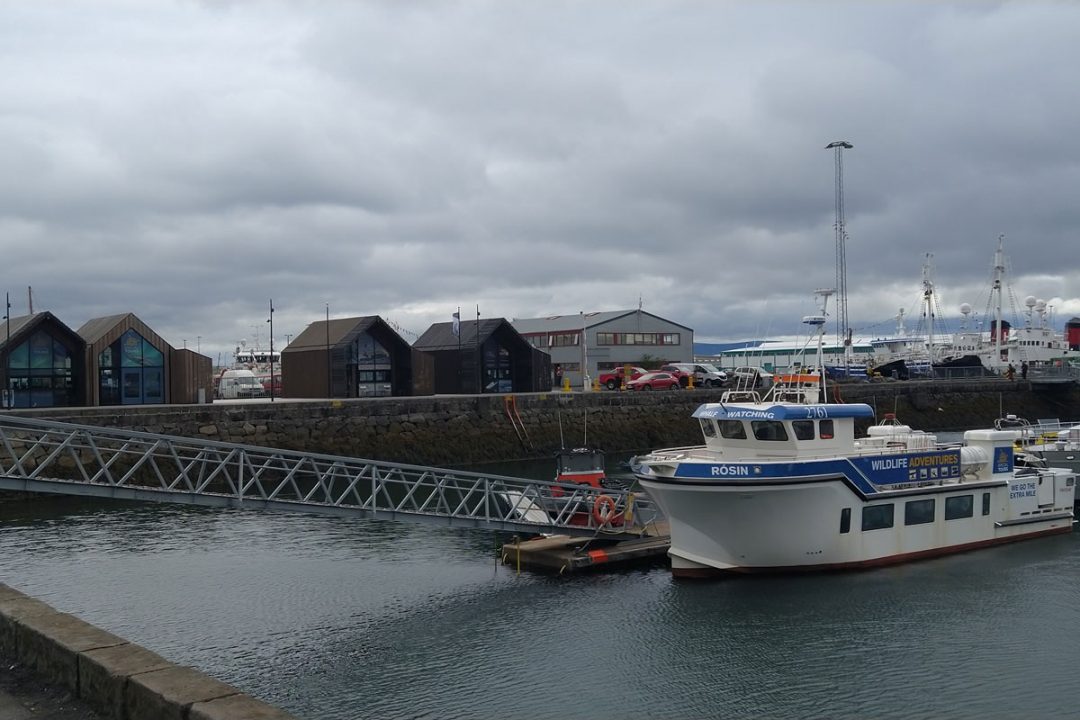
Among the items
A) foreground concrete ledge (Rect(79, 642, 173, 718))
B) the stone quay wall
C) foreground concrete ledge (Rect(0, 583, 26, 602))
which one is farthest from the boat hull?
foreground concrete ledge (Rect(79, 642, 173, 718))

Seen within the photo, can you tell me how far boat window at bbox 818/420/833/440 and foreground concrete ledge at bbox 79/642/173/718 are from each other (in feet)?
73.0

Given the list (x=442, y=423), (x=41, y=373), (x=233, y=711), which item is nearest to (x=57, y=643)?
(x=233, y=711)

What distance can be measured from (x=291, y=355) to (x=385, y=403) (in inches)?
649

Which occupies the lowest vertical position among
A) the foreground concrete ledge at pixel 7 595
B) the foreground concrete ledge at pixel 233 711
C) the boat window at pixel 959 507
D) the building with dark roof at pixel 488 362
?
the boat window at pixel 959 507

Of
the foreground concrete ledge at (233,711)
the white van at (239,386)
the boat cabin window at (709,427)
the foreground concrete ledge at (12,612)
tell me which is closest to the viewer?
the foreground concrete ledge at (233,711)

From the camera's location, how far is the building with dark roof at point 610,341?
98938 mm

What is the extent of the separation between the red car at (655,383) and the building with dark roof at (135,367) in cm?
3141

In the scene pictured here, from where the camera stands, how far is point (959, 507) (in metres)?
32.0

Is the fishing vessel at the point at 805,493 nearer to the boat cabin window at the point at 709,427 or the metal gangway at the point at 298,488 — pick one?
the boat cabin window at the point at 709,427

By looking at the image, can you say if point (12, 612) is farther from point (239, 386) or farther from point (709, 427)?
point (239, 386)

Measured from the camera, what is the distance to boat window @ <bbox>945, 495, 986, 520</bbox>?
3159cm

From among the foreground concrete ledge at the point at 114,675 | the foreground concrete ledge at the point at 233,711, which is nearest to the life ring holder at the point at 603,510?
the foreground concrete ledge at the point at 114,675

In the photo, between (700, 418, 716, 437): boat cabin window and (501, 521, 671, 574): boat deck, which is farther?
(700, 418, 716, 437): boat cabin window

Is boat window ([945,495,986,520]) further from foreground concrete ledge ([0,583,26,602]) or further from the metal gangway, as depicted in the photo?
foreground concrete ledge ([0,583,26,602])
